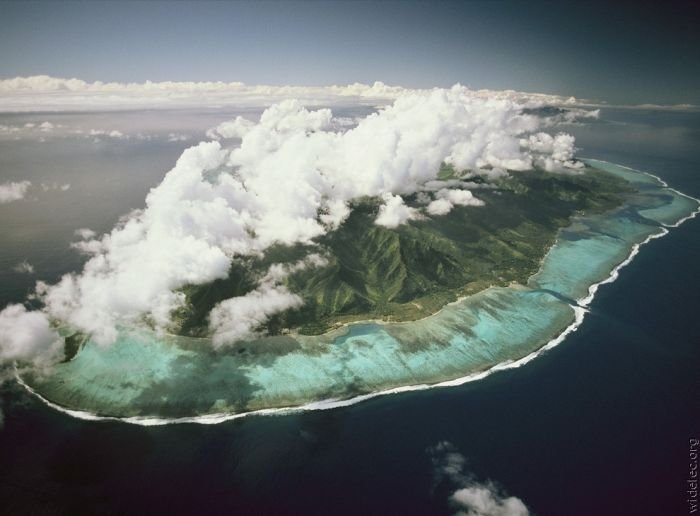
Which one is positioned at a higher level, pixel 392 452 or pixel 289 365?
pixel 392 452

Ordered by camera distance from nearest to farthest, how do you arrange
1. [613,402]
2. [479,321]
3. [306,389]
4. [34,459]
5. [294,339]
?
[34,459] → [613,402] → [306,389] → [294,339] → [479,321]

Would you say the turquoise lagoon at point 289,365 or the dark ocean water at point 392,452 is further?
the turquoise lagoon at point 289,365

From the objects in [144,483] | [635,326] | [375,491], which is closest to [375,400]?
[375,491]

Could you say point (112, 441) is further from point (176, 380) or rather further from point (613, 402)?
point (613, 402)

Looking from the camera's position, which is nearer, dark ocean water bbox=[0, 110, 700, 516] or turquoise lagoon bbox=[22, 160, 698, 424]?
dark ocean water bbox=[0, 110, 700, 516]
